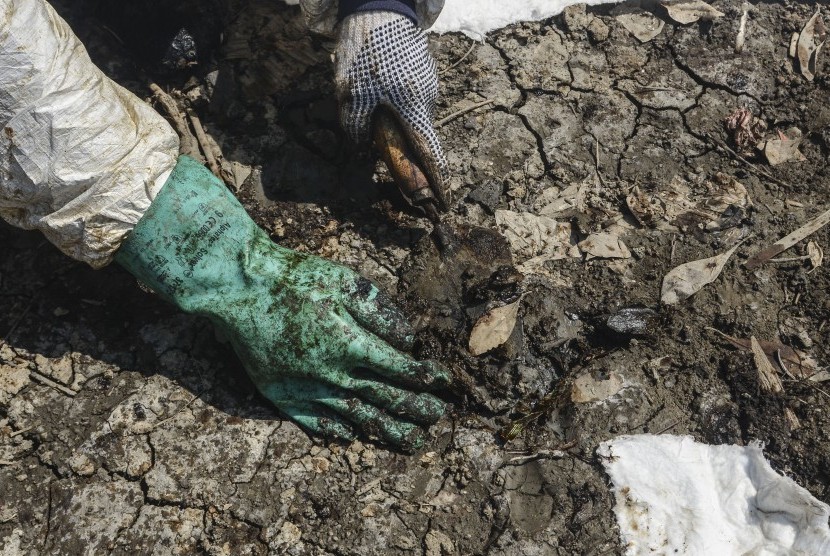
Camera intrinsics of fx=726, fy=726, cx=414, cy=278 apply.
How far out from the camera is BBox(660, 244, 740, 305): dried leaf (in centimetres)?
259

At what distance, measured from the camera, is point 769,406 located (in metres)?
2.39

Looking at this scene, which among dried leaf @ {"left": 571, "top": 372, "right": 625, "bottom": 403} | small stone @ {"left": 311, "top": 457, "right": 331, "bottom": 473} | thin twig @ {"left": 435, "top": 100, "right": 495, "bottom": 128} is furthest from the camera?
thin twig @ {"left": 435, "top": 100, "right": 495, "bottom": 128}

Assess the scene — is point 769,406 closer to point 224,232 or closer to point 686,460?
point 686,460

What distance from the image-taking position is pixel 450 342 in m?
2.46

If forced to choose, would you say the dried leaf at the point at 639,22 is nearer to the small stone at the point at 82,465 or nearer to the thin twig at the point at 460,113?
the thin twig at the point at 460,113

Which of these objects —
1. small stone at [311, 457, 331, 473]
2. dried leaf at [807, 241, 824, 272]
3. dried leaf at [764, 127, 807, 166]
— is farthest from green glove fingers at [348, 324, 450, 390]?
dried leaf at [764, 127, 807, 166]

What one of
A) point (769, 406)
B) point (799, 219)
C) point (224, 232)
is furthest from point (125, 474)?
point (799, 219)

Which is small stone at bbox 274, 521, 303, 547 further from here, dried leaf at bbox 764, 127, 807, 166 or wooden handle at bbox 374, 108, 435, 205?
dried leaf at bbox 764, 127, 807, 166

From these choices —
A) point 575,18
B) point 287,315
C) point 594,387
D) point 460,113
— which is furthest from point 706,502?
point 575,18

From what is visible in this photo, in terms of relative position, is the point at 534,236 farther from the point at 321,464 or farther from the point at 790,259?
the point at 321,464

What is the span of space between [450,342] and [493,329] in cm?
15

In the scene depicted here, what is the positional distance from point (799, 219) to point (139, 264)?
2.39 m

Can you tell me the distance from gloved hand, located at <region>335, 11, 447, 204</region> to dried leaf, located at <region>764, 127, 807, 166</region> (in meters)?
1.39

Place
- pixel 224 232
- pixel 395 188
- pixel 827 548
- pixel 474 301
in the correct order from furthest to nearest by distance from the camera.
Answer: pixel 395 188 → pixel 474 301 → pixel 224 232 → pixel 827 548
